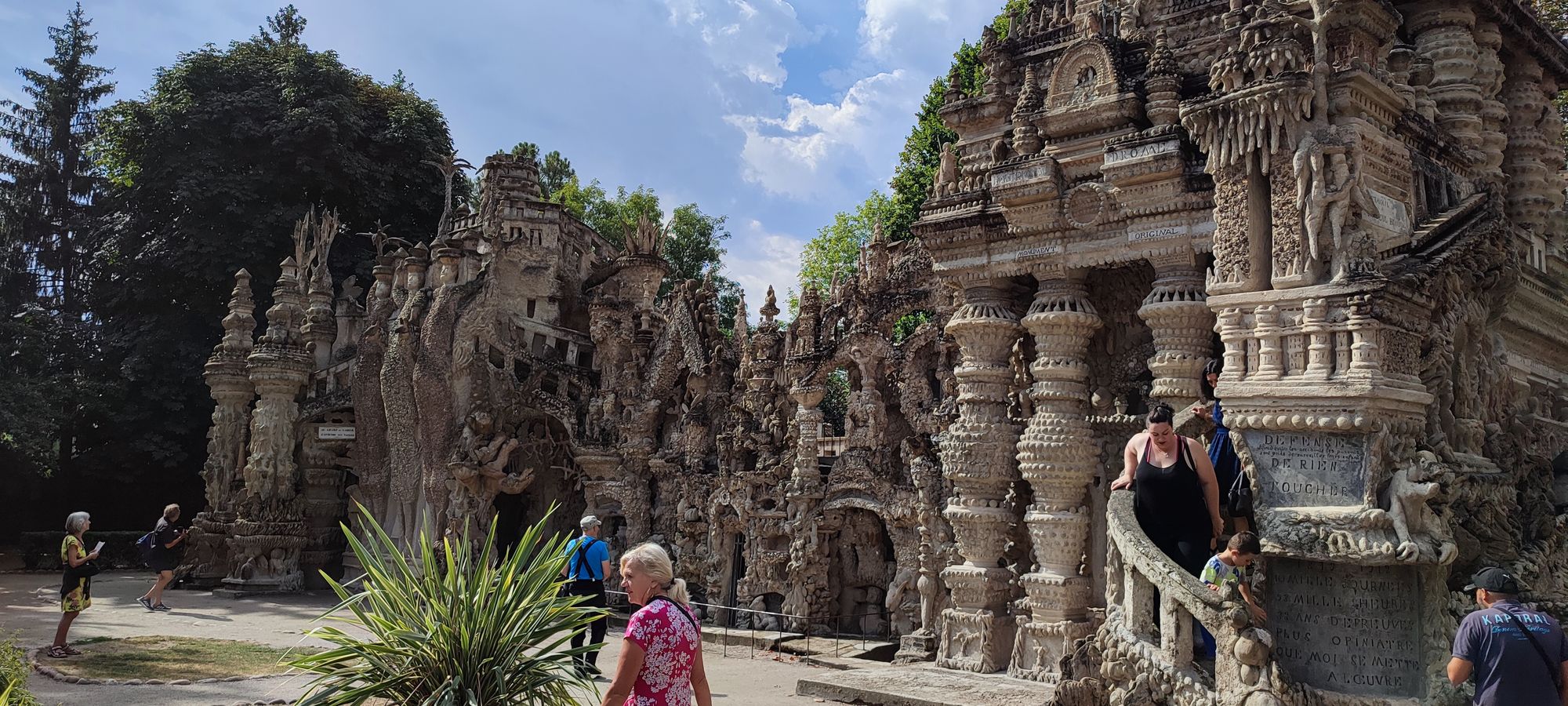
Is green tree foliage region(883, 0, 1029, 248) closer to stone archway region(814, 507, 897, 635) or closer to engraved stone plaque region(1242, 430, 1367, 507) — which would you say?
stone archway region(814, 507, 897, 635)

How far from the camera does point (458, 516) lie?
62.6 feet

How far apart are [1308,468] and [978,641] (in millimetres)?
4514

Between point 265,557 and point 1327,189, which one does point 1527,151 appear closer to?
point 1327,189

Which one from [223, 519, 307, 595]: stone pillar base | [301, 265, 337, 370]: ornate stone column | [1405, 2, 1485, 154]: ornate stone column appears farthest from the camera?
[301, 265, 337, 370]: ornate stone column

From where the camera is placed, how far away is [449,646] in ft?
20.2

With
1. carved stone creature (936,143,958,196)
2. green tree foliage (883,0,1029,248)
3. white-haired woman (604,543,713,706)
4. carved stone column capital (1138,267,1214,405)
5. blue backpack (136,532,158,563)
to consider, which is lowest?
blue backpack (136,532,158,563)

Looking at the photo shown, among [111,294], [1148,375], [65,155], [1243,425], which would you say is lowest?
[1243,425]

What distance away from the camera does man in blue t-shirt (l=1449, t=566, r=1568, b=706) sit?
514 cm

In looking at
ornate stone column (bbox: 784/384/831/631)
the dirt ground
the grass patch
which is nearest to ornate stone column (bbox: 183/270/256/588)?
the dirt ground

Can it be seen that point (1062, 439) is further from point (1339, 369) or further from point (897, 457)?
point (897, 457)

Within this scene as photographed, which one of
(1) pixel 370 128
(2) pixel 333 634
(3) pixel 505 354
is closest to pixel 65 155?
(1) pixel 370 128

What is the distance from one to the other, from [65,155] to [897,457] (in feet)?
98.4

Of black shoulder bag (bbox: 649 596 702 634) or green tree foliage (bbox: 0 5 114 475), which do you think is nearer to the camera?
black shoulder bag (bbox: 649 596 702 634)

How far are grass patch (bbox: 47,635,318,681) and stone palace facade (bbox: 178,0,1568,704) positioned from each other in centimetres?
570
